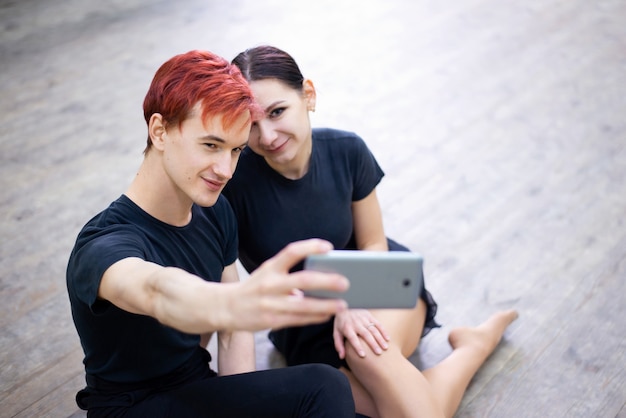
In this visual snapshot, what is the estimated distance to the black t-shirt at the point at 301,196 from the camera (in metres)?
1.81

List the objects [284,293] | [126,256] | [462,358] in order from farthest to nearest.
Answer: [462,358] → [126,256] → [284,293]

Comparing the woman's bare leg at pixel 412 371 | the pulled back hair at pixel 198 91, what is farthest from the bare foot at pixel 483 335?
the pulled back hair at pixel 198 91

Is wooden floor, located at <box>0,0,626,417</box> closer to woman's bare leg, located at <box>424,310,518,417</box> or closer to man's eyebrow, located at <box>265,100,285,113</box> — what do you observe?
woman's bare leg, located at <box>424,310,518,417</box>

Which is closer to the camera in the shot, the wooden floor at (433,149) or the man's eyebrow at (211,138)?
the man's eyebrow at (211,138)

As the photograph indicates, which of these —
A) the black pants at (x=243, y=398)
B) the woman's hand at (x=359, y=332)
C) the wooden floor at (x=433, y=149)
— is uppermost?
the black pants at (x=243, y=398)

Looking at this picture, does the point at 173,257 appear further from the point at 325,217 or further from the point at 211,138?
the point at 325,217

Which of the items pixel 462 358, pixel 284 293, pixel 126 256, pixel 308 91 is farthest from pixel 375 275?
pixel 462 358

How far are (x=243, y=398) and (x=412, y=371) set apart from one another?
0.49 meters

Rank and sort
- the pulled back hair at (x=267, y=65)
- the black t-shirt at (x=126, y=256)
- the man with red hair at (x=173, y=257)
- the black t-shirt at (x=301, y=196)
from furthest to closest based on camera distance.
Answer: the black t-shirt at (x=301, y=196)
the pulled back hair at (x=267, y=65)
the man with red hair at (x=173, y=257)
the black t-shirt at (x=126, y=256)

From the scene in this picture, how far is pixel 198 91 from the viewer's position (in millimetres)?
1354

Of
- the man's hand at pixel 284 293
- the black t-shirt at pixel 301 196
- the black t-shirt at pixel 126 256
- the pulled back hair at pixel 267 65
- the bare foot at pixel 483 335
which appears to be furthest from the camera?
the bare foot at pixel 483 335

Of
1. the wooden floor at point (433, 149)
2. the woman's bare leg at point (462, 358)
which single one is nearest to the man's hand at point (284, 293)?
the woman's bare leg at point (462, 358)

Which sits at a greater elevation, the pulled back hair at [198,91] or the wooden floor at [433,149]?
the pulled back hair at [198,91]

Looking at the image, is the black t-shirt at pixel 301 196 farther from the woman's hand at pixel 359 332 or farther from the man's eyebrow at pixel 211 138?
the man's eyebrow at pixel 211 138
